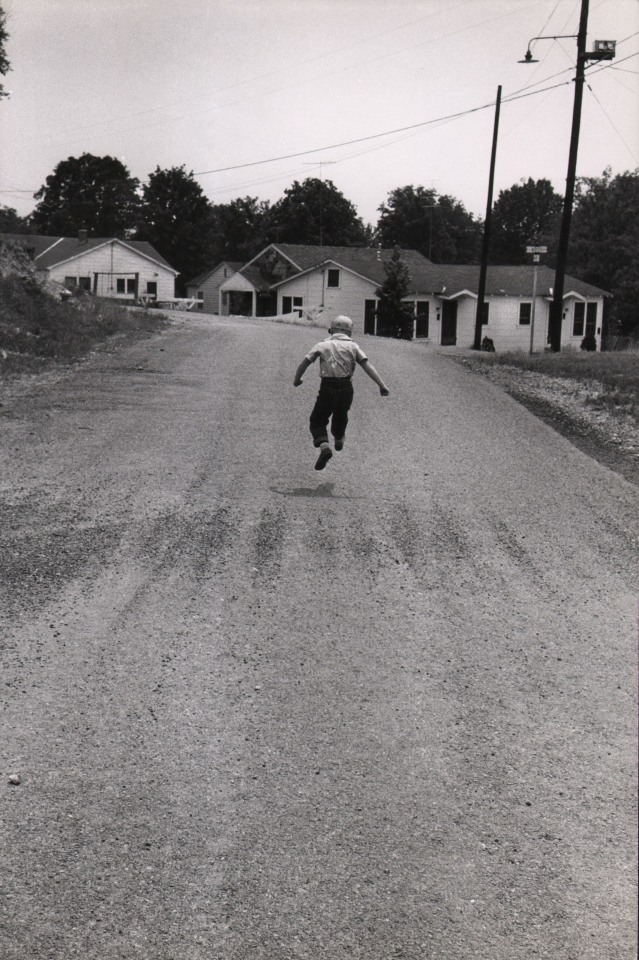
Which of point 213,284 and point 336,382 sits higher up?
point 213,284

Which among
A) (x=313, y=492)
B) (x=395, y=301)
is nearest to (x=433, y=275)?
(x=395, y=301)

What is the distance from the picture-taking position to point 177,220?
352ft

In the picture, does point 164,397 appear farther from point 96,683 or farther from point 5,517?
point 96,683

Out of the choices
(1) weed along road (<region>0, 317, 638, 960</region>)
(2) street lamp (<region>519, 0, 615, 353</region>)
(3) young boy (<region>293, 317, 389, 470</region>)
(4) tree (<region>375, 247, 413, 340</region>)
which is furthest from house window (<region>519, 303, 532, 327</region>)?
(3) young boy (<region>293, 317, 389, 470</region>)

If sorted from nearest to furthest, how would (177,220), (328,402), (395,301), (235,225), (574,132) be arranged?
(328,402) < (574,132) < (395,301) < (177,220) < (235,225)

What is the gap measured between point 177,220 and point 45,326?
85548mm

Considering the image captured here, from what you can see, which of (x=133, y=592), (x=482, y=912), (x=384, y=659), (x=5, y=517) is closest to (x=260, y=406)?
(x=5, y=517)

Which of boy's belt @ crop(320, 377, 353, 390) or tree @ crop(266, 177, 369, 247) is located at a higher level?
tree @ crop(266, 177, 369, 247)

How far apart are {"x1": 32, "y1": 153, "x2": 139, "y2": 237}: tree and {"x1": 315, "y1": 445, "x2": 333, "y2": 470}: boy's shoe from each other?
340ft

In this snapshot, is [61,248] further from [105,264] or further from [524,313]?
[524,313]

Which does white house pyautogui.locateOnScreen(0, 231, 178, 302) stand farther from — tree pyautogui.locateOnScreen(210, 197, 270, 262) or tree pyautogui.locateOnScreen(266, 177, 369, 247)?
tree pyautogui.locateOnScreen(210, 197, 270, 262)

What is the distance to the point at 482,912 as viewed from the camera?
428 cm

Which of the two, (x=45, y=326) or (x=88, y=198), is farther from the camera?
(x=88, y=198)

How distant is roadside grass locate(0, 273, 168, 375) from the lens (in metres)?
22.1
